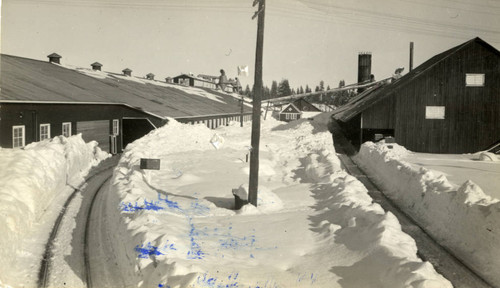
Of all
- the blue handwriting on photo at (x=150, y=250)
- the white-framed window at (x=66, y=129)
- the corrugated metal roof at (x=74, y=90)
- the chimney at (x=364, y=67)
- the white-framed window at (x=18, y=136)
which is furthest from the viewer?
the chimney at (x=364, y=67)

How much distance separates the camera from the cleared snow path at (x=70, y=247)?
7.92 meters

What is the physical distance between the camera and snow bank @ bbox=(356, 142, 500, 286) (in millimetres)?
8172

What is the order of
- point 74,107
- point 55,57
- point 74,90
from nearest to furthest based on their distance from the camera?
1. point 74,107
2. point 74,90
3. point 55,57

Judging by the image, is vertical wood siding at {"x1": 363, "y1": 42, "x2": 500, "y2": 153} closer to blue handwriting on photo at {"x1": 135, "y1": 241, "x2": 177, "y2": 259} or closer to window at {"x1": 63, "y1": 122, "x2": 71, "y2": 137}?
window at {"x1": 63, "y1": 122, "x2": 71, "y2": 137}

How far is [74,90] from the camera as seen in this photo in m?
25.2

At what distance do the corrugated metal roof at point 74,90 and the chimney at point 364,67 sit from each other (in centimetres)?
1836

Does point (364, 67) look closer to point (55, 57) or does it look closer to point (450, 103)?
point (450, 103)

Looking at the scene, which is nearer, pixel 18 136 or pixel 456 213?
pixel 456 213

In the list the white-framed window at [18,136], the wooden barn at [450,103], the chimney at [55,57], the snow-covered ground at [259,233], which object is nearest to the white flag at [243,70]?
the snow-covered ground at [259,233]

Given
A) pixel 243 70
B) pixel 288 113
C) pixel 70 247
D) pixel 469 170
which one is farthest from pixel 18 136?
pixel 288 113

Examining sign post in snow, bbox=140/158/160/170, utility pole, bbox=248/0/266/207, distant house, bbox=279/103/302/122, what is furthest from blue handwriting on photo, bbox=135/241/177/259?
distant house, bbox=279/103/302/122

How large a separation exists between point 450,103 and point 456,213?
621 inches

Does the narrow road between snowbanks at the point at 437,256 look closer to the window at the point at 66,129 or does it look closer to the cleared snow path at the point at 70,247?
the cleared snow path at the point at 70,247

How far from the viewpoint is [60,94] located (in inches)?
895
